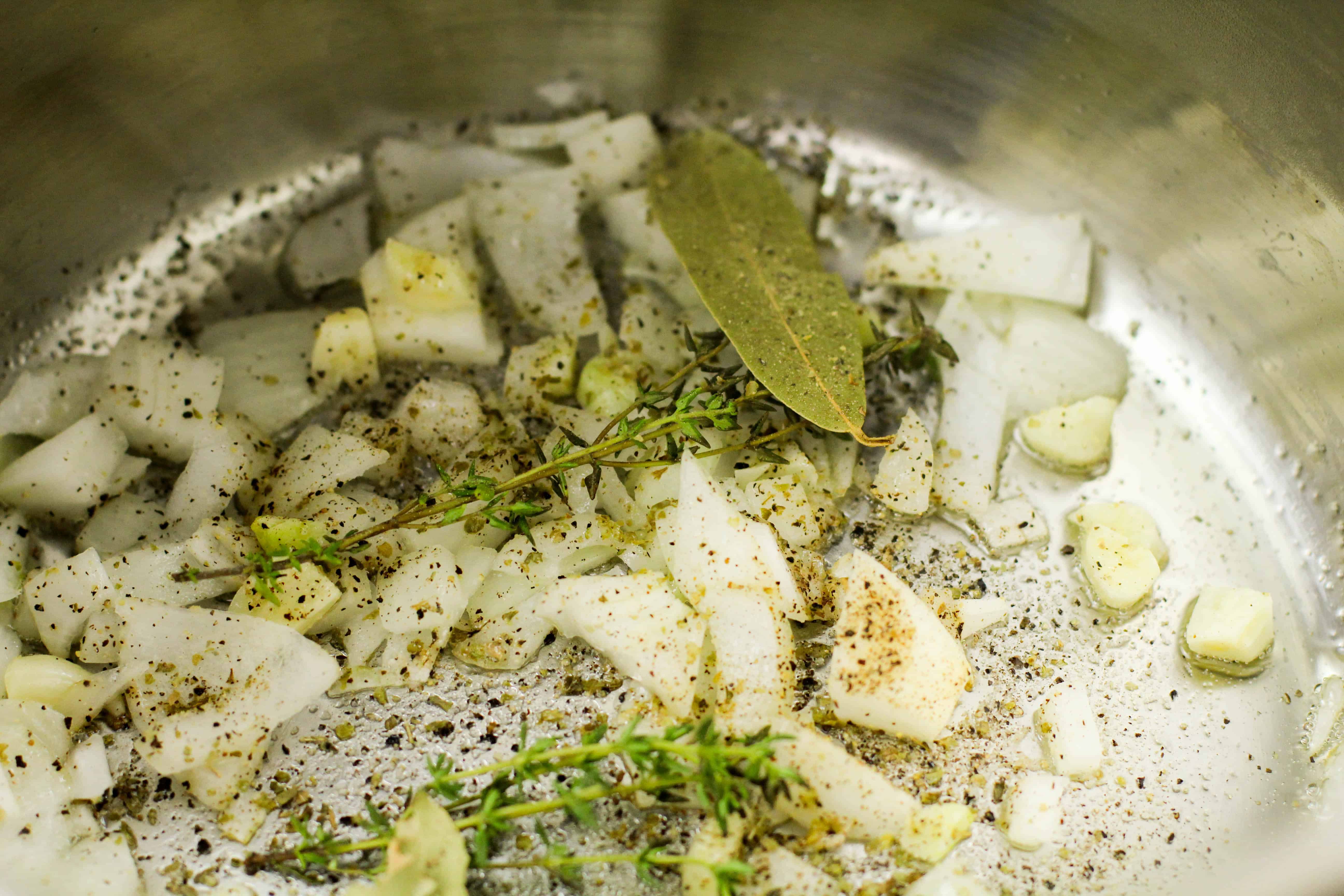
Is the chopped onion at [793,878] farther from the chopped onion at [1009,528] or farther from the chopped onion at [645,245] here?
the chopped onion at [645,245]

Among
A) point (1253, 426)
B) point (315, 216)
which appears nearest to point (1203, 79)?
point (1253, 426)

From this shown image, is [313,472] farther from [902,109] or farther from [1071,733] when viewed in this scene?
[902,109]

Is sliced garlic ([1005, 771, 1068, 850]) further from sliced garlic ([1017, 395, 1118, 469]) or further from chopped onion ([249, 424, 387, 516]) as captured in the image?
chopped onion ([249, 424, 387, 516])

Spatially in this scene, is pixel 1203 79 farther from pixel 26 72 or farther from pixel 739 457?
pixel 26 72

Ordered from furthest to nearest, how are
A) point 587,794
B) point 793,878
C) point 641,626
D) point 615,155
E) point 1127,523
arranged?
point 615,155
point 1127,523
point 641,626
point 793,878
point 587,794

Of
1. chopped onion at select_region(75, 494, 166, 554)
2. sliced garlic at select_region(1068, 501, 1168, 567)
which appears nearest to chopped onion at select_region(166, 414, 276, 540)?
chopped onion at select_region(75, 494, 166, 554)

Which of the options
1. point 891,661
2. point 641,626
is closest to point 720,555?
point 641,626

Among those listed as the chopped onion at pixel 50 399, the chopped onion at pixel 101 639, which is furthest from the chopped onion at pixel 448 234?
the chopped onion at pixel 101 639
